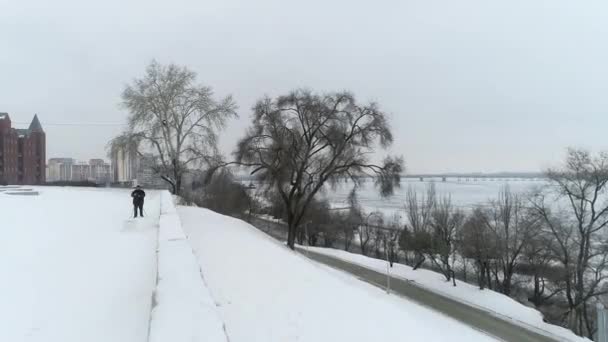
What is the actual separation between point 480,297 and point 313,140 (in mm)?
16196

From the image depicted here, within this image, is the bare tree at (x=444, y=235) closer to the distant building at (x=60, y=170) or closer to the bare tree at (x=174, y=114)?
the bare tree at (x=174, y=114)

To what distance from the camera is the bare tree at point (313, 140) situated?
2623cm

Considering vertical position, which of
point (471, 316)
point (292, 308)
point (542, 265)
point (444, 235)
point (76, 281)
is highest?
point (76, 281)

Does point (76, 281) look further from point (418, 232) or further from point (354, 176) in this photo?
point (418, 232)

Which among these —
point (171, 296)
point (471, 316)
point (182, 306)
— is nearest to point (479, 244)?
point (471, 316)

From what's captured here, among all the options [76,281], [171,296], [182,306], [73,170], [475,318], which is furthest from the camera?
[73,170]

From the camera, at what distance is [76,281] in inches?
270

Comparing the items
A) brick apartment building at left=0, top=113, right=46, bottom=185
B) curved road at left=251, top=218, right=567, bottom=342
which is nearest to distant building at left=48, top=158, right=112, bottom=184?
brick apartment building at left=0, top=113, right=46, bottom=185

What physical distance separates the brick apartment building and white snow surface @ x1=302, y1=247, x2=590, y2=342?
7308 centimetres

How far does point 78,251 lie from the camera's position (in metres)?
9.30

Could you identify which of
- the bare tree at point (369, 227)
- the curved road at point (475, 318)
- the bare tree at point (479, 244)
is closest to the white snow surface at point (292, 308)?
the curved road at point (475, 318)

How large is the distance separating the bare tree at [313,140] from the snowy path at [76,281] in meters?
14.1

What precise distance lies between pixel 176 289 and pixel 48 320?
2316mm

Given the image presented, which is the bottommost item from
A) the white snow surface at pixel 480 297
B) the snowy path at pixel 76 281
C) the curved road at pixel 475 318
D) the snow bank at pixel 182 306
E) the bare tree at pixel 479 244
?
the white snow surface at pixel 480 297
